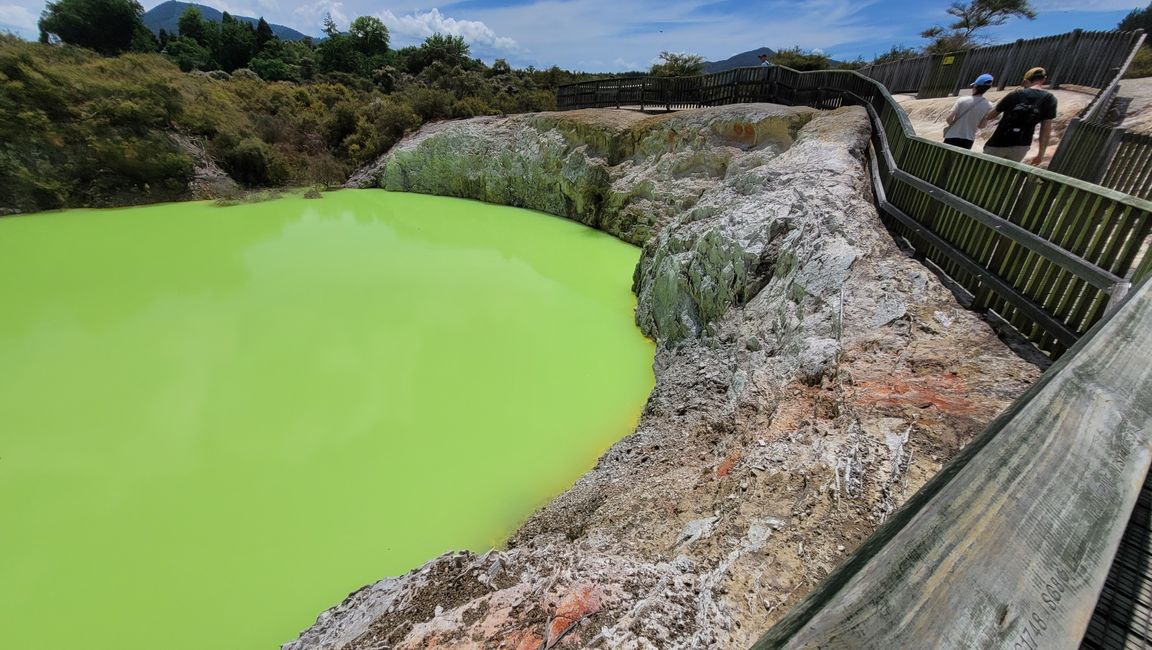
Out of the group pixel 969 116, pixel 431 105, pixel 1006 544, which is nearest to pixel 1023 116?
pixel 969 116

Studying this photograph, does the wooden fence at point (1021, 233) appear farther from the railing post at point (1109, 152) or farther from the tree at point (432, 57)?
the tree at point (432, 57)

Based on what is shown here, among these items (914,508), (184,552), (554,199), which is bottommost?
(184,552)

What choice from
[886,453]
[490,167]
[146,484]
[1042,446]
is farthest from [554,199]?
[1042,446]

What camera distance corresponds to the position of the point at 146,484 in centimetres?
441

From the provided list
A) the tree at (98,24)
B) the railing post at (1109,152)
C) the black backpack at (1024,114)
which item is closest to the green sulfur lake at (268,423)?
the black backpack at (1024,114)

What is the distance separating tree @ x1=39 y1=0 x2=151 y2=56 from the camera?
116ft

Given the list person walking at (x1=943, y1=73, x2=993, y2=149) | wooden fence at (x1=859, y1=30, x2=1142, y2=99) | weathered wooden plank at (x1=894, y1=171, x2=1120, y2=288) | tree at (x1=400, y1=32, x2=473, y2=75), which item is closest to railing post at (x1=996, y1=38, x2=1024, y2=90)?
wooden fence at (x1=859, y1=30, x2=1142, y2=99)

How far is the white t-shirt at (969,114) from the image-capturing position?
542 centimetres

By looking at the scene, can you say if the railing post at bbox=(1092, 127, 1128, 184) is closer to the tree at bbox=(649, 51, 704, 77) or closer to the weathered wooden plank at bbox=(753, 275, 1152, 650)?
the weathered wooden plank at bbox=(753, 275, 1152, 650)

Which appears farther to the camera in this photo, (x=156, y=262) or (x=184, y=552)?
(x=156, y=262)

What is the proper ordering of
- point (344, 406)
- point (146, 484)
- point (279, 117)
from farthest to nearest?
1. point (279, 117)
2. point (344, 406)
3. point (146, 484)

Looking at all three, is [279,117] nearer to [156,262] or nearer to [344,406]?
[156,262]

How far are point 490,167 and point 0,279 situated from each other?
39.4ft

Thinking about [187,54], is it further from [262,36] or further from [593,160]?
[593,160]
